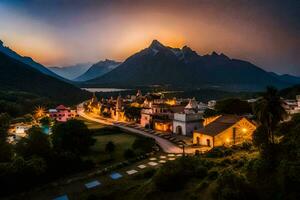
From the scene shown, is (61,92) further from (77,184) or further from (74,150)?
(77,184)

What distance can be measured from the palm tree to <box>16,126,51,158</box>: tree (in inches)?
1091

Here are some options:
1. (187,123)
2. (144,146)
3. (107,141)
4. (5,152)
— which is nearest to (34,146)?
(5,152)

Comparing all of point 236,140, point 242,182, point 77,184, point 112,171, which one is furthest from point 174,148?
point 242,182

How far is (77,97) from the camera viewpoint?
17738 centimetres

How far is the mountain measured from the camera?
15750 centimetres

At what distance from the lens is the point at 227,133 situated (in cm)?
4625

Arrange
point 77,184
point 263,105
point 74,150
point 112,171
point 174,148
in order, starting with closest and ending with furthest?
1. point 263,105
2. point 77,184
3. point 112,171
4. point 74,150
5. point 174,148

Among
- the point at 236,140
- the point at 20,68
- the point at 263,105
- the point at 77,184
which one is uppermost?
the point at 20,68

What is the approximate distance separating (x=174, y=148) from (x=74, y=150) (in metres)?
16.9

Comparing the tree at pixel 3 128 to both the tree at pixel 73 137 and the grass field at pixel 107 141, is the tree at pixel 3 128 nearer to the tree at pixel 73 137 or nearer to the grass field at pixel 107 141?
the tree at pixel 73 137

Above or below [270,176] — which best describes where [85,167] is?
below

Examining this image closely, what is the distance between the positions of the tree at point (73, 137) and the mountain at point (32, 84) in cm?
10903

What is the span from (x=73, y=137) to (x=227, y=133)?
26.1m

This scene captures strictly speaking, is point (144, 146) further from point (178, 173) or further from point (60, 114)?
point (60, 114)
